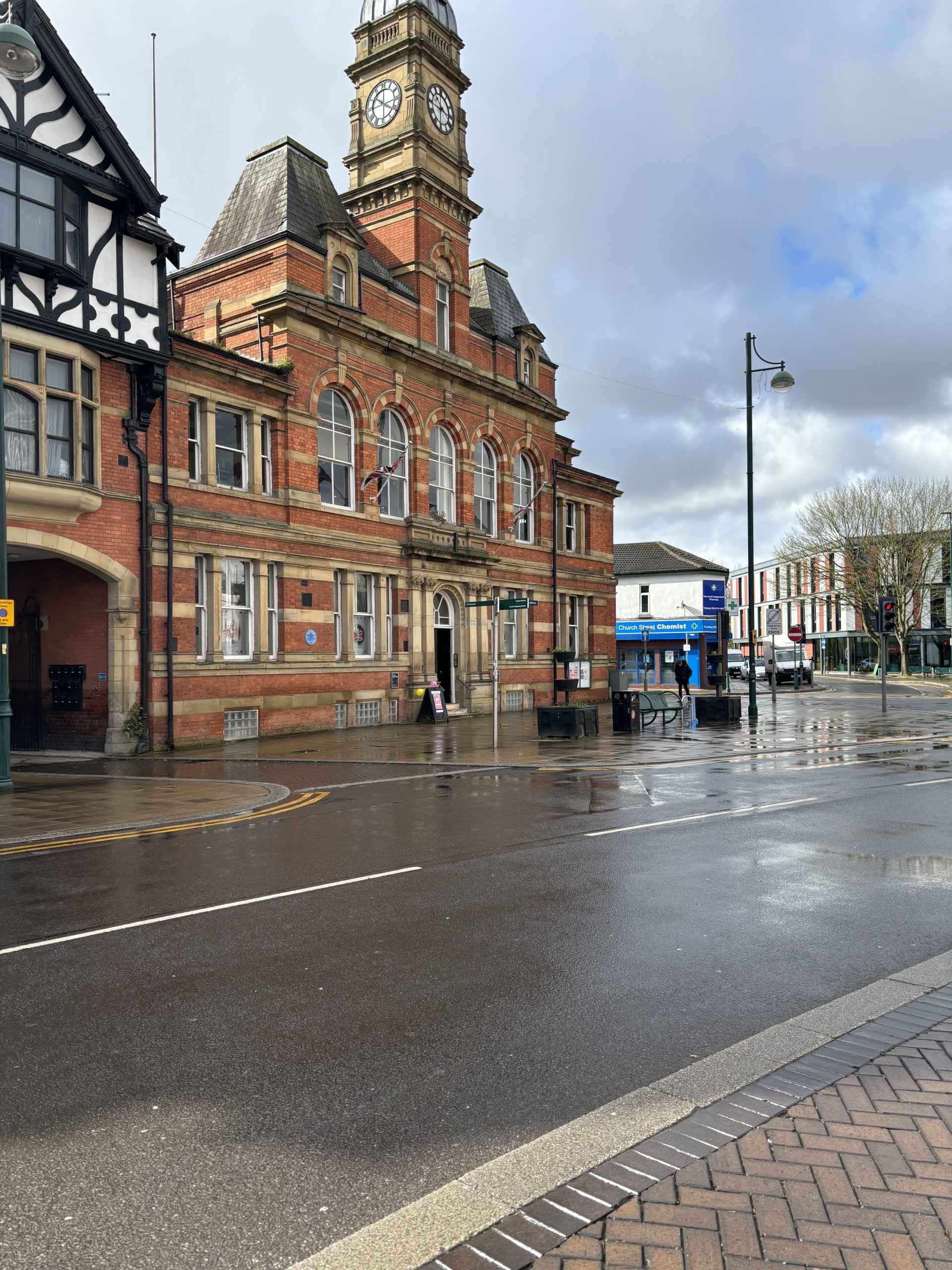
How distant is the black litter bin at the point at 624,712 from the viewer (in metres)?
24.0

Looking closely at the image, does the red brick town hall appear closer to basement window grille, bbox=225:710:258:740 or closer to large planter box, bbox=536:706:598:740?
basement window grille, bbox=225:710:258:740

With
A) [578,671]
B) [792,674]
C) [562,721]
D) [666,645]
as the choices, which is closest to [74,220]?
[562,721]

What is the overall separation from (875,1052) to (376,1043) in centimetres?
229

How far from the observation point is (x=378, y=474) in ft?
87.0

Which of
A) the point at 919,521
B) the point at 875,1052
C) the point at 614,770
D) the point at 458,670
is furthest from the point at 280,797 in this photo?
the point at 919,521

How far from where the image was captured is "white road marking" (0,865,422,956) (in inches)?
241

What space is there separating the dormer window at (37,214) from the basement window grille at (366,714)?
13312 millimetres

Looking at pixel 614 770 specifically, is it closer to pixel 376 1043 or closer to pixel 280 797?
pixel 280 797

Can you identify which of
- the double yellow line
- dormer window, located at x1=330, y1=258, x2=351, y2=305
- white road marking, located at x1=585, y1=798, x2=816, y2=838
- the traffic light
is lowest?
the double yellow line

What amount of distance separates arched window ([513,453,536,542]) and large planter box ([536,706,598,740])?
540 inches

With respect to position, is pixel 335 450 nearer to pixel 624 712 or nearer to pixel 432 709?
pixel 432 709

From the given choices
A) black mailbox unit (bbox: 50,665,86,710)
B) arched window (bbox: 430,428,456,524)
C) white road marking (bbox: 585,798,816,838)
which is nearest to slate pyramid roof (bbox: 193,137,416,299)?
arched window (bbox: 430,428,456,524)

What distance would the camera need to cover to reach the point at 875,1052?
4.15 meters

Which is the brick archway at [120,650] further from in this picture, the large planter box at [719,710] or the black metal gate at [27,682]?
the large planter box at [719,710]
